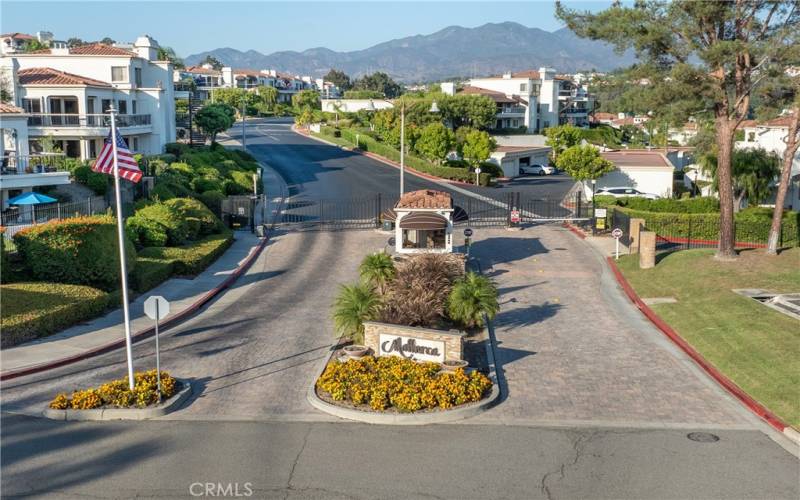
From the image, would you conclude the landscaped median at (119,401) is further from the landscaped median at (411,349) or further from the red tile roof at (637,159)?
the red tile roof at (637,159)

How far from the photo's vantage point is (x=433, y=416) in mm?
17219

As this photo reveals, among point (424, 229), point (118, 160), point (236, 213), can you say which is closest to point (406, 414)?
point (118, 160)

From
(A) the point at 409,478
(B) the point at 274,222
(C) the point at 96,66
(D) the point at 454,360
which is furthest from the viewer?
(C) the point at 96,66

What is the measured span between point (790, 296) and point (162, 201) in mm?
29424

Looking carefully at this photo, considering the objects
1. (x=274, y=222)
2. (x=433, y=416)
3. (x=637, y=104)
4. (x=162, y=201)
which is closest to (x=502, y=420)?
(x=433, y=416)

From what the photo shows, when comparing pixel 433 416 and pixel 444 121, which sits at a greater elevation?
pixel 444 121

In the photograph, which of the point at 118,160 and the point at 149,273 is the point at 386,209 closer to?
the point at 149,273

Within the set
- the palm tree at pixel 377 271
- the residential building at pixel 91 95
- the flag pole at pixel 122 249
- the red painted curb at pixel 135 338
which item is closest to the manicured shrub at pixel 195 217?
the red painted curb at pixel 135 338

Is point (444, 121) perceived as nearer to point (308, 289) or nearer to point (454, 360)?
point (308, 289)

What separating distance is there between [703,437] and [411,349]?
297 inches

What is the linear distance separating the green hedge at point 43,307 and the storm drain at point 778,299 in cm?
2200

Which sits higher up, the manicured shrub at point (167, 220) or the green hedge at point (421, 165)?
the green hedge at point (421, 165)

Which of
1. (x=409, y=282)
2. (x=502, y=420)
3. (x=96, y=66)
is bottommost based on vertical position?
(x=502, y=420)

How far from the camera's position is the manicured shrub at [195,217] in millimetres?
37188
